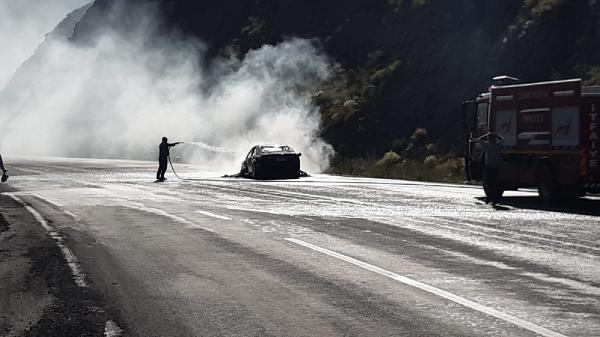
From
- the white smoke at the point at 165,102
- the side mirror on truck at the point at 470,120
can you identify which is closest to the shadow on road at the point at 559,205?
the side mirror on truck at the point at 470,120

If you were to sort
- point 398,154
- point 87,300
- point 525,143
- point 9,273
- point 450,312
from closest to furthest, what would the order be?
point 450,312 < point 87,300 < point 9,273 < point 525,143 < point 398,154

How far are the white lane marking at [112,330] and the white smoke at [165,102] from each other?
3824 cm

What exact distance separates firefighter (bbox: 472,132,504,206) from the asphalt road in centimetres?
83

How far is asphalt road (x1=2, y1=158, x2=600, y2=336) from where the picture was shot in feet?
23.0

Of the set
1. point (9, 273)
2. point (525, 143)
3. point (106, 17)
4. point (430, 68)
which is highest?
point (106, 17)

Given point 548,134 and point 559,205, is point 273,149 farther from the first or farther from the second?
point 559,205

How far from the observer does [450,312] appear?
23.9 ft

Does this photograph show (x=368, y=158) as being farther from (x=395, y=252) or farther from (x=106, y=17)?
(x=106, y=17)

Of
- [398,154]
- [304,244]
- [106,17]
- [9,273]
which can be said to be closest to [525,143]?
[304,244]

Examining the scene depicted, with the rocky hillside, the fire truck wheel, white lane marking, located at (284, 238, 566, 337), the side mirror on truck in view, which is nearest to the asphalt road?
white lane marking, located at (284, 238, 566, 337)

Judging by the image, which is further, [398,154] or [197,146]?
[197,146]

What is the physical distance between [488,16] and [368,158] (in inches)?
458

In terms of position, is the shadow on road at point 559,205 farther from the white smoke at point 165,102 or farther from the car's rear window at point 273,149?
the white smoke at point 165,102

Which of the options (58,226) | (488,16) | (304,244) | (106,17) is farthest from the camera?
(106,17)
